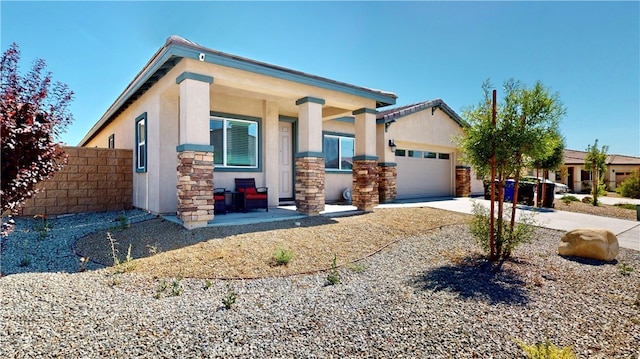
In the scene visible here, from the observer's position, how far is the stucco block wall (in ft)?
28.2

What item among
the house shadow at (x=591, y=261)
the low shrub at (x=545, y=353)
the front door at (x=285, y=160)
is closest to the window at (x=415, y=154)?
the front door at (x=285, y=160)

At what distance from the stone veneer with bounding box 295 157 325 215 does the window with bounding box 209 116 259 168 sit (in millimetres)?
1858

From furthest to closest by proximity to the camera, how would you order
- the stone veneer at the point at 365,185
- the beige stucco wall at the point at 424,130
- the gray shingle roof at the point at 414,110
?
the beige stucco wall at the point at 424,130 → the gray shingle roof at the point at 414,110 → the stone veneer at the point at 365,185

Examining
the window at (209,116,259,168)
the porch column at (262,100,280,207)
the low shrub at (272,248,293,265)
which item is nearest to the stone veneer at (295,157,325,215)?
the porch column at (262,100,280,207)

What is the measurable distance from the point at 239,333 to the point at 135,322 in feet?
3.25

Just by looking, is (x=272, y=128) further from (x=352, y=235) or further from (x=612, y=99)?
(x=612, y=99)

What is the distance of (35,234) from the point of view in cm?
646

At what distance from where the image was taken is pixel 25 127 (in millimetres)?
3404

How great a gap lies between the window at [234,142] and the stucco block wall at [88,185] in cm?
329

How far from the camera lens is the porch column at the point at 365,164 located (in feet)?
30.0

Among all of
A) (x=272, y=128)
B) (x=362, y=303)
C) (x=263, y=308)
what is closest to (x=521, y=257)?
(x=362, y=303)

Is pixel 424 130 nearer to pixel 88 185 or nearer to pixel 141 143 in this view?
pixel 141 143

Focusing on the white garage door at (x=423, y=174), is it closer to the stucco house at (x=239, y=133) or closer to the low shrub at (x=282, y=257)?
the stucco house at (x=239, y=133)

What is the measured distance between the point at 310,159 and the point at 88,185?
22.3 feet
